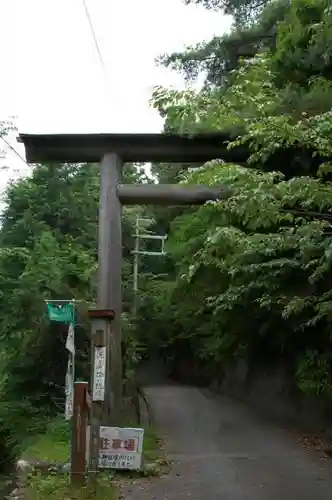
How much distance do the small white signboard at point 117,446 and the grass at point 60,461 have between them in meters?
0.14

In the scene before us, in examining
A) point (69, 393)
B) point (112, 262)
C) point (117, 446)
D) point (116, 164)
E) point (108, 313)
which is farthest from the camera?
point (69, 393)

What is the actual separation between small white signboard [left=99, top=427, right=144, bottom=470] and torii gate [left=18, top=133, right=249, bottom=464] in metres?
0.61

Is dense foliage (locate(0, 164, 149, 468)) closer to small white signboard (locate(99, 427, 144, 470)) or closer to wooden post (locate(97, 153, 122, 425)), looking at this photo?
wooden post (locate(97, 153, 122, 425))

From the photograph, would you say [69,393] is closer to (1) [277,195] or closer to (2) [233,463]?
(2) [233,463]

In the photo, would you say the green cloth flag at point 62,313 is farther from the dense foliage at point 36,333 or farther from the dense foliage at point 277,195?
the dense foliage at point 277,195

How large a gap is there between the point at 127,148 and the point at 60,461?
14.5ft

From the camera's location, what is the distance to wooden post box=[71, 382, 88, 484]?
7.50 metres

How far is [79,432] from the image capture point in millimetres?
7516

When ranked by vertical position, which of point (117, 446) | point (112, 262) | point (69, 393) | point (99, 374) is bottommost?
point (117, 446)

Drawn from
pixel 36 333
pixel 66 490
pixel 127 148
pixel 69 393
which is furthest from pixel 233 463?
pixel 36 333

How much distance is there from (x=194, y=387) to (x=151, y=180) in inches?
313

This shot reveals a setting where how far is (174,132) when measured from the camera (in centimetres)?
902

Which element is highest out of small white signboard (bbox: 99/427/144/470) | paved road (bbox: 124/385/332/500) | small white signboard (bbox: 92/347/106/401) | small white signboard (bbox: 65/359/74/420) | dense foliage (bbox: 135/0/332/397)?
dense foliage (bbox: 135/0/332/397)

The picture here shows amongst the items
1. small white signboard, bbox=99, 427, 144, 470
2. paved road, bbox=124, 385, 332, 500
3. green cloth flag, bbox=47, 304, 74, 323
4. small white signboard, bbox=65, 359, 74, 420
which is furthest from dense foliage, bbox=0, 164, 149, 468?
small white signboard, bbox=99, 427, 144, 470
